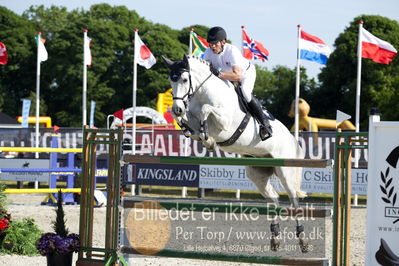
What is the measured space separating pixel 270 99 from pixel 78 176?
3524cm

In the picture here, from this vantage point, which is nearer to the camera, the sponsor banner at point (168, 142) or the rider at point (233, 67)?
the rider at point (233, 67)

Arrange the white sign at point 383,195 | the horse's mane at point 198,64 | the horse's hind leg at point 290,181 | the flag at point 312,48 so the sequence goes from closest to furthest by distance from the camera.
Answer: the white sign at point 383,195, the horse's mane at point 198,64, the horse's hind leg at point 290,181, the flag at point 312,48

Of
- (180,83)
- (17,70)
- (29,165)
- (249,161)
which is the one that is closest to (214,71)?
(180,83)

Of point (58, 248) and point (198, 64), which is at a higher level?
point (198, 64)

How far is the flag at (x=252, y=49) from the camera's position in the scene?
14.1m

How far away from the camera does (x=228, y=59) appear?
6.09 metres

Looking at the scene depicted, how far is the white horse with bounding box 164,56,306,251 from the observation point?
5.63 metres

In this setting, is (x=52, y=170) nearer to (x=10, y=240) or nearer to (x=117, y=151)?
(x=10, y=240)

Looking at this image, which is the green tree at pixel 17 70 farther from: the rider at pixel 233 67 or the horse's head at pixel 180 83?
the horse's head at pixel 180 83

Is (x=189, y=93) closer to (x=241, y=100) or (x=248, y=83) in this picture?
(x=241, y=100)

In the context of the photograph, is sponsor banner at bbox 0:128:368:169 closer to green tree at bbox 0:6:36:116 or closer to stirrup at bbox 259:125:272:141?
stirrup at bbox 259:125:272:141

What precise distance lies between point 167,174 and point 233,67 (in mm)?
8427

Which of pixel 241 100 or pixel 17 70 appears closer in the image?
pixel 241 100

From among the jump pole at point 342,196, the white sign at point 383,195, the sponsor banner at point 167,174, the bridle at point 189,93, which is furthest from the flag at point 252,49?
the white sign at point 383,195
